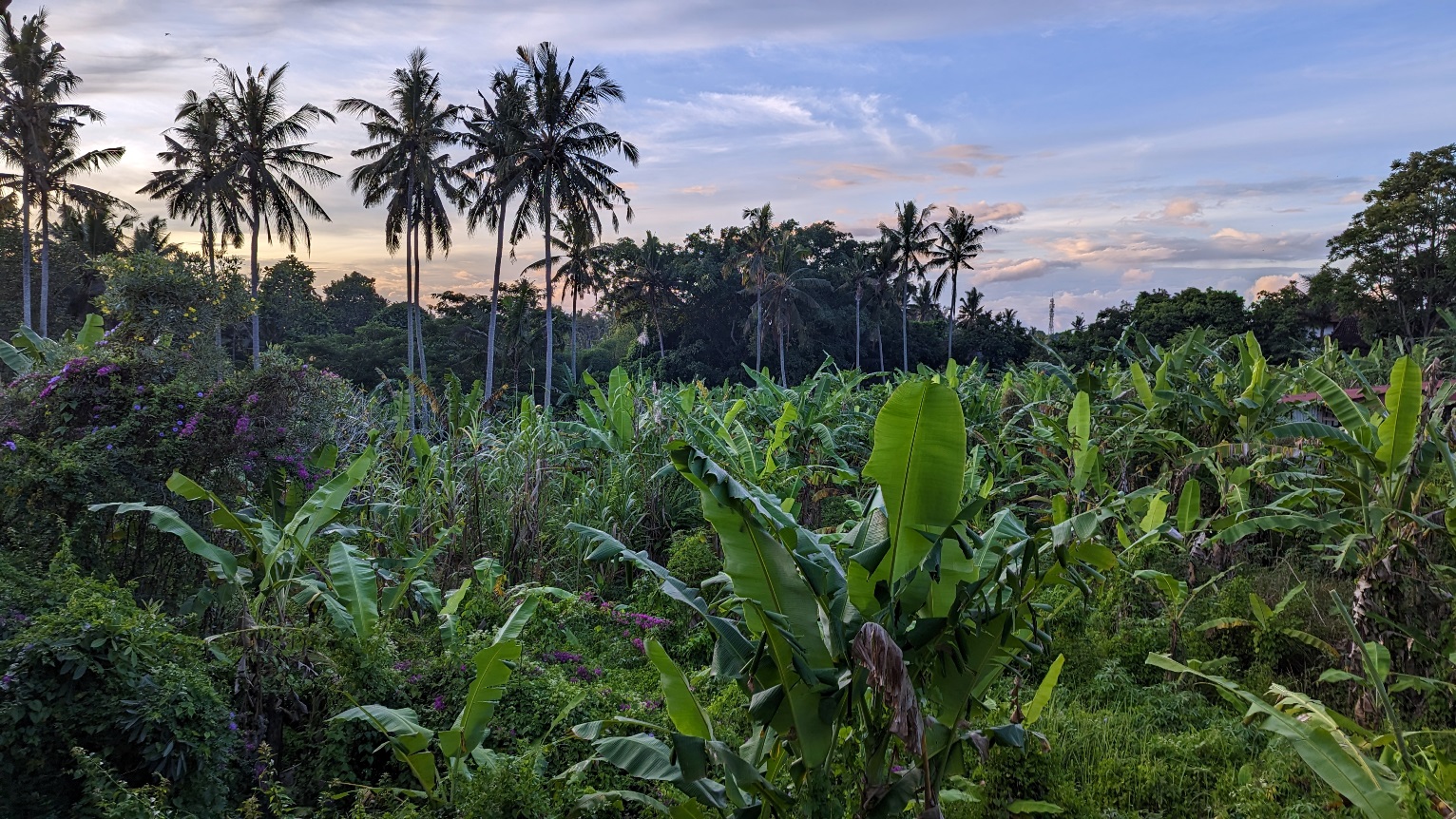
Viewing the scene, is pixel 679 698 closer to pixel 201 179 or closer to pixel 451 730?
pixel 451 730

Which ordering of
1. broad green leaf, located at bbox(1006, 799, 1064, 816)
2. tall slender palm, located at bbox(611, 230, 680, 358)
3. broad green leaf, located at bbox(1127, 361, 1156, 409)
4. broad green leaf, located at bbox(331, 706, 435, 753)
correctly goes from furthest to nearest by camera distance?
tall slender palm, located at bbox(611, 230, 680, 358) → broad green leaf, located at bbox(1127, 361, 1156, 409) → broad green leaf, located at bbox(1006, 799, 1064, 816) → broad green leaf, located at bbox(331, 706, 435, 753)

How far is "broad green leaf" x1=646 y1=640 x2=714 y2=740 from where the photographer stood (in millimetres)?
2301

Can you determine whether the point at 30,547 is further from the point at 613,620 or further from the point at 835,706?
the point at 835,706

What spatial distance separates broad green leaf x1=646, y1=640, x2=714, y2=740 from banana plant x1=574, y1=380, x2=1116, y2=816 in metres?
0.02

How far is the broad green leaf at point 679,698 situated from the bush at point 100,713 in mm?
1358

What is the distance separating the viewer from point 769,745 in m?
2.37

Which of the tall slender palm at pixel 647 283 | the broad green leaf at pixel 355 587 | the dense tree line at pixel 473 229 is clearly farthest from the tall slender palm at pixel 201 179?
the broad green leaf at pixel 355 587

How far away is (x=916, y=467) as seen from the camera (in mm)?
2344

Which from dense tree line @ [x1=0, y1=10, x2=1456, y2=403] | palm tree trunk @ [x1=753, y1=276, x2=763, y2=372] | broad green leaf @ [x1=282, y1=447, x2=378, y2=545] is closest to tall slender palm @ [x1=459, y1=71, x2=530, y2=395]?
dense tree line @ [x1=0, y1=10, x2=1456, y2=403]

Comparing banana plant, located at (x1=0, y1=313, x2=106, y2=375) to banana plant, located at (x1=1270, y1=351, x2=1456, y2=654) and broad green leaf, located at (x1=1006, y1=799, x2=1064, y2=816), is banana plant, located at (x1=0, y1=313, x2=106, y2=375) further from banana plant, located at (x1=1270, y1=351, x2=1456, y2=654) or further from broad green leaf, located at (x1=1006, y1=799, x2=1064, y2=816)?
banana plant, located at (x1=1270, y1=351, x2=1456, y2=654)

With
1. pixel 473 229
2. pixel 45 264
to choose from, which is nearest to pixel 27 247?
pixel 45 264

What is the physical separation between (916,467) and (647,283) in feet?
120

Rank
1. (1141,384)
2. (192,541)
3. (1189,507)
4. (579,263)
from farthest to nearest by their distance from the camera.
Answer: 1. (579,263)
2. (1141,384)
3. (1189,507)
4. (192,541)

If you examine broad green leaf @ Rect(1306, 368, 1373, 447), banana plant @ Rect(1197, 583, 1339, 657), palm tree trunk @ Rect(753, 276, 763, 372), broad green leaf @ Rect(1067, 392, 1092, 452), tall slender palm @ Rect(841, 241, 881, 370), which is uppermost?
tall slender palm @ Rect(841, 241, 881, 370)
